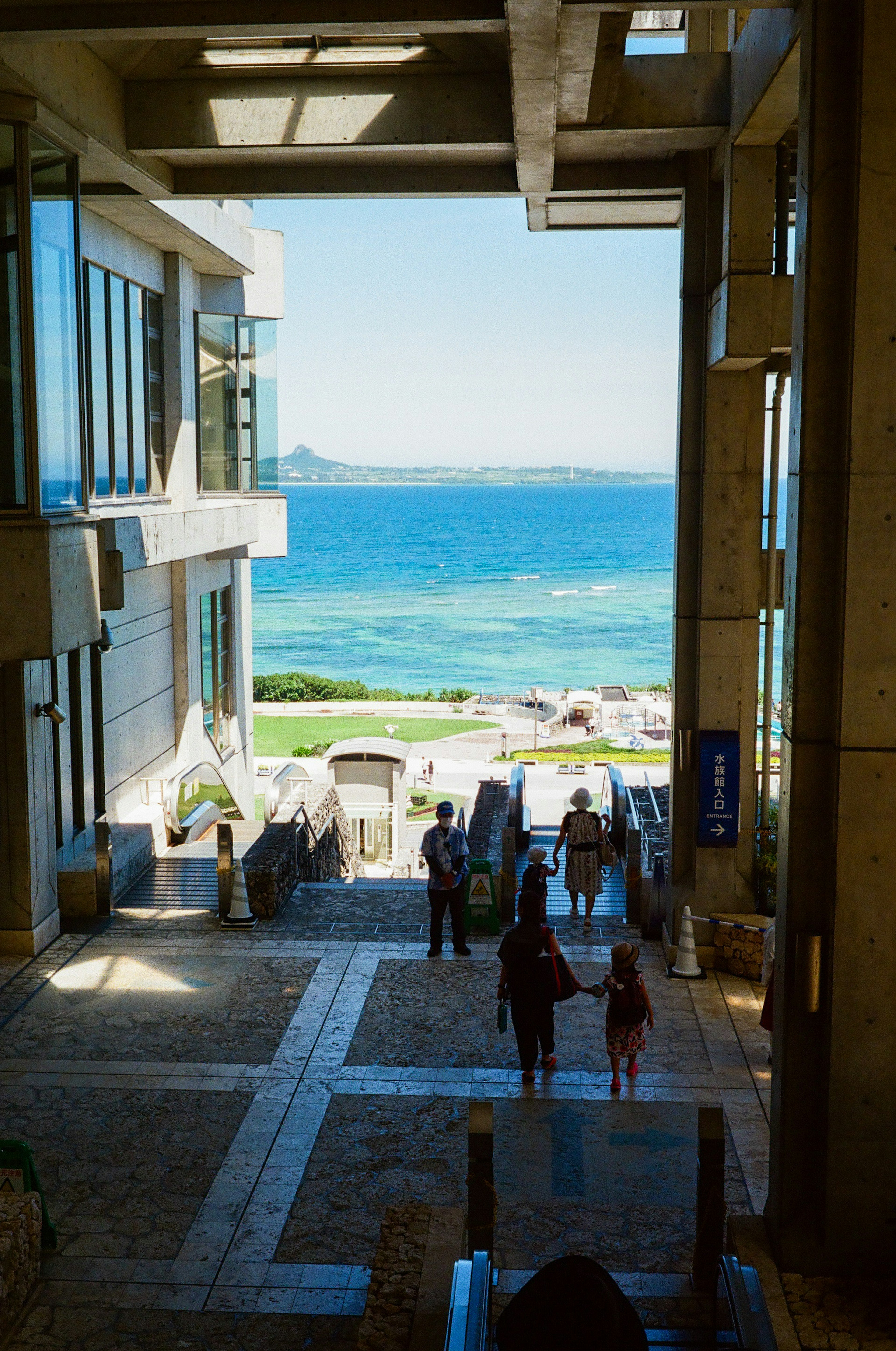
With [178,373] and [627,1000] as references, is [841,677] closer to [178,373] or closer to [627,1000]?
[627,1000]

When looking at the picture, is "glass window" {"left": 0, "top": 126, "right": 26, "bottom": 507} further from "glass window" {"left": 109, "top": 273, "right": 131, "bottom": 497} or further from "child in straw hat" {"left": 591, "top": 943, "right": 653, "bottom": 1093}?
"glass window" {"left": 109, "top": 273, "right": 131, "bottom": 497}

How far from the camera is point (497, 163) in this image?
43.7ft

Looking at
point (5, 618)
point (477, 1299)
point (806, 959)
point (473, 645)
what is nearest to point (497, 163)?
point (5, 618)

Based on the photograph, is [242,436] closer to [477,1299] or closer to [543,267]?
[477,1299]

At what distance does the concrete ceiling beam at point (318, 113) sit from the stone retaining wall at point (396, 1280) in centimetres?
940

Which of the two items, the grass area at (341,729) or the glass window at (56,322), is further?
the grass area at (341,729)

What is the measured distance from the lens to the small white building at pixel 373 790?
1048 inches

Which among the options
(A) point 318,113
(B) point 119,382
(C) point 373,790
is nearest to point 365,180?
(A) point 318,113

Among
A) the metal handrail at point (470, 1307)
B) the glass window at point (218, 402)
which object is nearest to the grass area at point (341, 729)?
the glass window at point (218, 402)

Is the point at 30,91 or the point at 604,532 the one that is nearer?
the point at 30,91

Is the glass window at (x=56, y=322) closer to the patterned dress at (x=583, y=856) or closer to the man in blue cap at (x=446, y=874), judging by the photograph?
the man in blue cap at (x=446, y=874)

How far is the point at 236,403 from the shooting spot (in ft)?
73.1

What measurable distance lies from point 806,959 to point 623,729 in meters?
52.3

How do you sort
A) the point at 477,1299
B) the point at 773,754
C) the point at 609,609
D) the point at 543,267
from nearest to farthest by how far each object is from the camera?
the point at 477,1299, the point at 773,754, the point at 609,609, the point at 543,267
